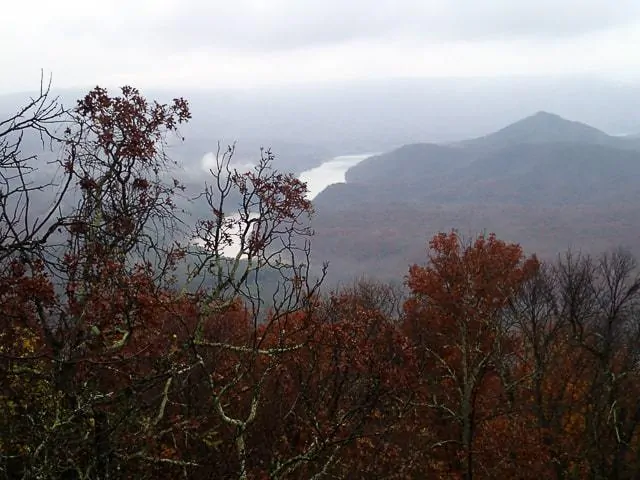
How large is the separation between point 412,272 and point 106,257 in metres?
17.4

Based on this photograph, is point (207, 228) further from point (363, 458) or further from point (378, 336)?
point (363, 458)

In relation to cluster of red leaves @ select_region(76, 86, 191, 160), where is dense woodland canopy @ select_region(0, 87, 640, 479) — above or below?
below

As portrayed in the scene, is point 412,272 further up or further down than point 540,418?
further up

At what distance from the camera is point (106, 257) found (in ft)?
21.0

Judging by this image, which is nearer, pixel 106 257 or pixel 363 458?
pixel 106 257

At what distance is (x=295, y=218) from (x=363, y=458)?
6315 mm

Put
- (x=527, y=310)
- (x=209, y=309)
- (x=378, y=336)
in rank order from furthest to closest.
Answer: (x=527, y=310)
(x=378, y=336)
(x=209, y=309)

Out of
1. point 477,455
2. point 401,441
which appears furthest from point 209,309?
point 477,455

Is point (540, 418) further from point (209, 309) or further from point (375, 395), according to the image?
point (209, 309)

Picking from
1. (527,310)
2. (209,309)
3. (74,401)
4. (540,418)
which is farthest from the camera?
(527,310)

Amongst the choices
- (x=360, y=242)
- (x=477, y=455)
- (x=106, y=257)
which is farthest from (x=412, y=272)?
(x=360, y=242)

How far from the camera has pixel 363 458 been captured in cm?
1181

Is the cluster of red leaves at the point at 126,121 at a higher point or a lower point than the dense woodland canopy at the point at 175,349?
higher

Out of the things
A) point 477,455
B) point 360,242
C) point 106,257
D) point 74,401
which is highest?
point 106,257
